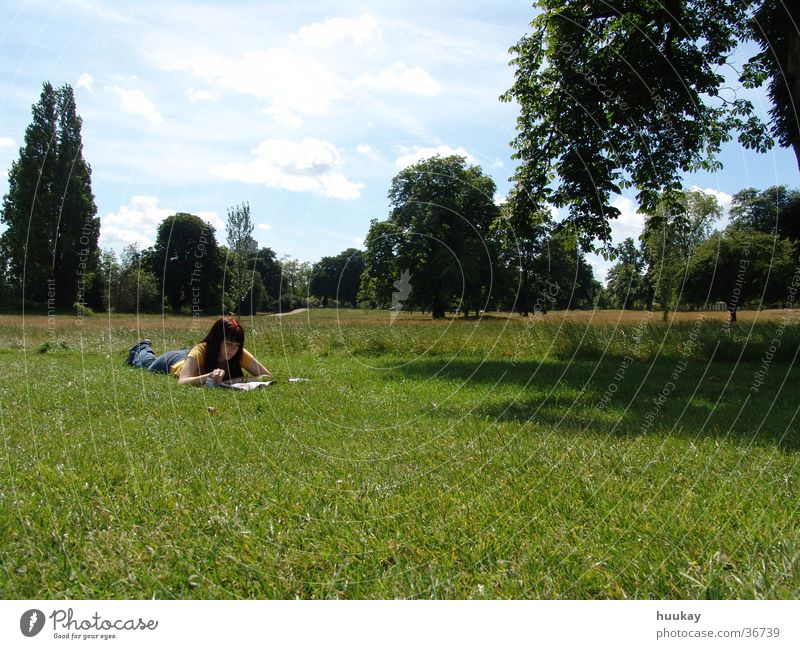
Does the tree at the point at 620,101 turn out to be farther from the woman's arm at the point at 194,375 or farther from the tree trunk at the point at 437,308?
the woman's arm at the point at 194,375

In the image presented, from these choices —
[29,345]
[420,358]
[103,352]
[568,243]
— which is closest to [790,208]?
[568,243]

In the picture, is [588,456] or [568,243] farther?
[568,243]

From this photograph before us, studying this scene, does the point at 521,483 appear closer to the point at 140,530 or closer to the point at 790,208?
the point at 140,530

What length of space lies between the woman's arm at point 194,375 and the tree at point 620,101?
29.5ft

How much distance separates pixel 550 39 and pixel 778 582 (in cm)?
1362

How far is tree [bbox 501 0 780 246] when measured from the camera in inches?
496

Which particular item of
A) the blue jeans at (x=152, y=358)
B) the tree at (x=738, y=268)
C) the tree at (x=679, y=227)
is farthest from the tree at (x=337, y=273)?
the tree at (x=738, y=268)

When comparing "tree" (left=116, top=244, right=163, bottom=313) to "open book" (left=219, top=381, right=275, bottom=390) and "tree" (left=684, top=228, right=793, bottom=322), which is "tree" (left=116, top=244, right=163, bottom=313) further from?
"tree" (left=684, top=228, right=793, bottom=322)

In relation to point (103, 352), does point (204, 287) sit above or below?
above

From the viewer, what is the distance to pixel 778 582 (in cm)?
→ 289

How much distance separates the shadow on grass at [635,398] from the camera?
700 cm

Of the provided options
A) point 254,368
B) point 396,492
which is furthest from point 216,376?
point 396,492

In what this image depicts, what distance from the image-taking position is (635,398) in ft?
31.0

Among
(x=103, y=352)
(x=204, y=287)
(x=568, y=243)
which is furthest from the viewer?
(x=103, y=352)
